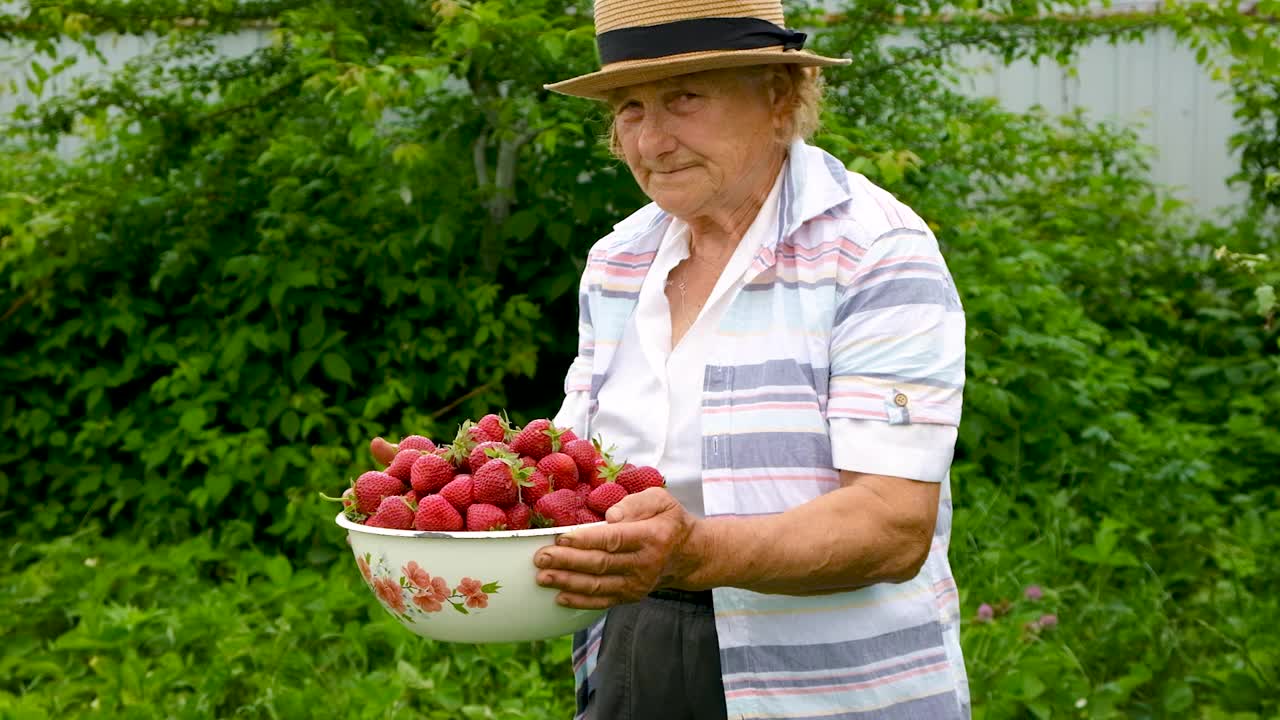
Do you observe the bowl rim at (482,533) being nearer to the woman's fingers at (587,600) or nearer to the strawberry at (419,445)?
the woman's fingers at (587,600)

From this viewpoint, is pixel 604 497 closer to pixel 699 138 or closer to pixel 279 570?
pixel 699 138

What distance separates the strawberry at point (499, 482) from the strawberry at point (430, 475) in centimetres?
6

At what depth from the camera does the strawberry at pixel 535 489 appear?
1578mm

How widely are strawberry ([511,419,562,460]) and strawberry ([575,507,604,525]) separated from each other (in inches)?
5.6

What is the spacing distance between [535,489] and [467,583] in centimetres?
14

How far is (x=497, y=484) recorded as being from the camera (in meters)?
1.56

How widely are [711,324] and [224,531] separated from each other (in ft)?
10.6

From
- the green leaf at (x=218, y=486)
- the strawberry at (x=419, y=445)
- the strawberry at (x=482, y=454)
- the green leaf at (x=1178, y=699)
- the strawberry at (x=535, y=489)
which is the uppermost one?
the strawberry at (x=482, y=454)

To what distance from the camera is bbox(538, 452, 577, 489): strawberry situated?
1600 mm

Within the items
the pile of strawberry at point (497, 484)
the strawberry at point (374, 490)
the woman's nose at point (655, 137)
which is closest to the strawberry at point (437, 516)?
the pile of strawberry at point (497, 484)

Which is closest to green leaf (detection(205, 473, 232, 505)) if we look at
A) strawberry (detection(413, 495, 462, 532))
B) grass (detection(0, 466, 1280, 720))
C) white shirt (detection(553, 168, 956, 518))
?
grass (detection(0, 466, 1280, 720))

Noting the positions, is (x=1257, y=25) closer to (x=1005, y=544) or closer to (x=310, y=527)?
(x=1005, y=544)

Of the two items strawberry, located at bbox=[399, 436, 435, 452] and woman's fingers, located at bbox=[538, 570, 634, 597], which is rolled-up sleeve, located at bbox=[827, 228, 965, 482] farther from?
strawberry, located at bbox=[399, 436, 435, 452]

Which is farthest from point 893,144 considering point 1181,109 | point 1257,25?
point 1181,109
